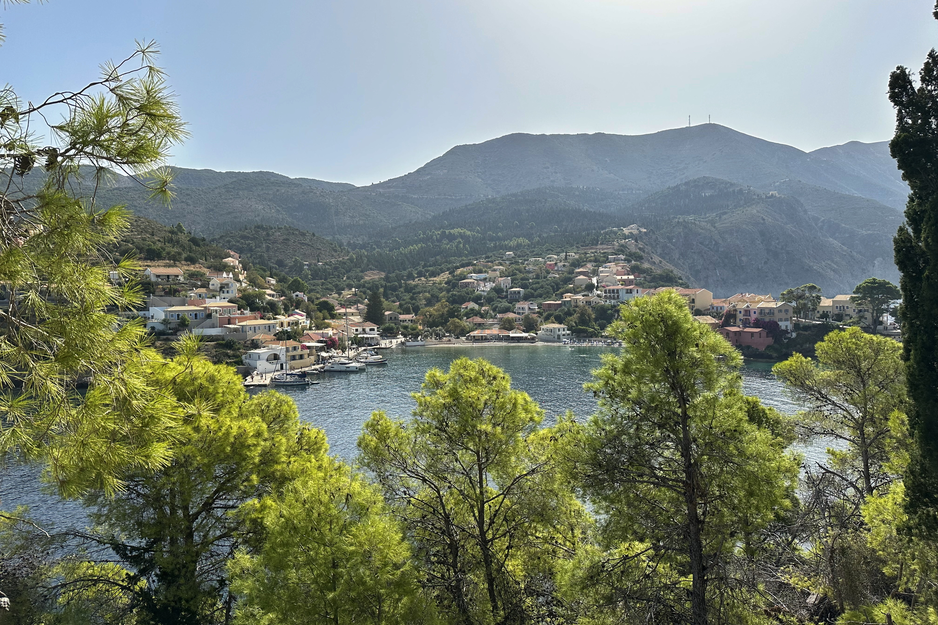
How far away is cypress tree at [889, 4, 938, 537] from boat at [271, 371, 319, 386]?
4165 centimetres

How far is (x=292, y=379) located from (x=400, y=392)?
39.4ft

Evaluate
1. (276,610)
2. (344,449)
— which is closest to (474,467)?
(276,610)

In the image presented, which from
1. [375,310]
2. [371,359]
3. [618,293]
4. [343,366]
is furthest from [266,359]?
[618,293]

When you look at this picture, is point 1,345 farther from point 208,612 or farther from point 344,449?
point 344,449

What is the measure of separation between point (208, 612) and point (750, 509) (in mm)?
8261

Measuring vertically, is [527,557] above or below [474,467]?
below

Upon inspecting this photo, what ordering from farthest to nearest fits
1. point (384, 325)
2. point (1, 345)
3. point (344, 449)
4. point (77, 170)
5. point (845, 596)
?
point (384, 325) < point (344, 449) < point (845, 596) < point (77, 170) < point (1, 345)

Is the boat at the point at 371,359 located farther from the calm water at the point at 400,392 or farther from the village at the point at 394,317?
the village at the point at 394,317

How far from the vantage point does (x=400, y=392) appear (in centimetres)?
3788

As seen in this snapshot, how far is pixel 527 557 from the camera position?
7637 mm

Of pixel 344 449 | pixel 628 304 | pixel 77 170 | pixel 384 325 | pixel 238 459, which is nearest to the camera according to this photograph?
pixel 77 170

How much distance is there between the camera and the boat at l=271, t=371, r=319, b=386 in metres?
43.1

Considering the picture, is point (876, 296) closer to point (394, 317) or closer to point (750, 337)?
point (750, 337)

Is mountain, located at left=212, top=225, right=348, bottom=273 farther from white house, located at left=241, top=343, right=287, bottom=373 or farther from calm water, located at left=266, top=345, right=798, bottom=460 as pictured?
white house, located at left=241, top=343, right=287, bottom=373
